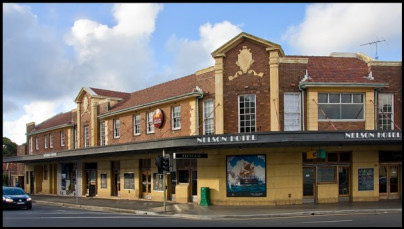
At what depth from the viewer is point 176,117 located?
27.8 meters

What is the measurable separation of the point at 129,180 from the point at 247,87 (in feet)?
40.3

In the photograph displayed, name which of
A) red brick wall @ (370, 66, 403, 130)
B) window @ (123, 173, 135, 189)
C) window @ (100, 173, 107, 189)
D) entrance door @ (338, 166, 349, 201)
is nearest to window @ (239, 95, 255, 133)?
entrance door @ (338, 166, 349, 201)

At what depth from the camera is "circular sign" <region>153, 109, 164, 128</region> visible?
28750 millimetres

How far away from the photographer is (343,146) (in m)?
24.2

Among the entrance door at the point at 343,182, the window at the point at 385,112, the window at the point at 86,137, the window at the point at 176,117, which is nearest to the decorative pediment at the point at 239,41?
the window at the point at 176,117

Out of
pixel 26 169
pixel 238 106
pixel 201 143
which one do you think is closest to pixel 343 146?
pixel 238 106

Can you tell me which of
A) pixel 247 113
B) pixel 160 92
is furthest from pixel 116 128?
pixel 247 113

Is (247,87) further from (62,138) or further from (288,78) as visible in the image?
(62,138)

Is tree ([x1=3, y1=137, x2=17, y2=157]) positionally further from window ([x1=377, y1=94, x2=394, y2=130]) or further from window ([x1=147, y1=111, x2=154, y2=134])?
window ([x1=377, y1=94, x2=394, y2=130])

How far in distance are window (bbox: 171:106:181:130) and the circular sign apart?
1.01 m

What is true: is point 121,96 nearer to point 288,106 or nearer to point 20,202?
point 20,202

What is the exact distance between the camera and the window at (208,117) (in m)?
25.1

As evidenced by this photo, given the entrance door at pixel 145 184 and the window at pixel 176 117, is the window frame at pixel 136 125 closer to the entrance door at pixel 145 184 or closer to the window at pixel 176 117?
the entrance door at pixel 145 184

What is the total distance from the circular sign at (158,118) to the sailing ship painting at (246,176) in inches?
252
